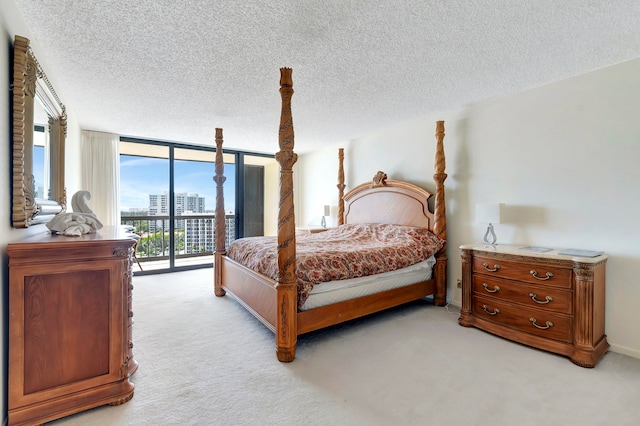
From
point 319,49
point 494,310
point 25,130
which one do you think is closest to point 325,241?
point 494,310

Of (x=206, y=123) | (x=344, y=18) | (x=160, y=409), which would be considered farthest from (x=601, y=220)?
(x=206, y=123)

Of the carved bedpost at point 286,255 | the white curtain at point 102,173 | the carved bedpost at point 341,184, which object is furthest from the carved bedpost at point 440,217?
the white curtain at point 102,173

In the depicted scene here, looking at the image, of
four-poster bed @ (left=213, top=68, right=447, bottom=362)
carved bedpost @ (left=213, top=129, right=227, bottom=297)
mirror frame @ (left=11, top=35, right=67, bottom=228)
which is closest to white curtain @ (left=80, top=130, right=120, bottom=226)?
carved bedpost @ (left=213, top=129, right=227, bottom=297)

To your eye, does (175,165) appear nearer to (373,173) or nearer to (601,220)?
(373,173)

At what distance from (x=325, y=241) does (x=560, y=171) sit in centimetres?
252

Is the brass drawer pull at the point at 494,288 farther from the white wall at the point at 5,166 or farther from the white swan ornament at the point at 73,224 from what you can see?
the white wall at the point at 5,166

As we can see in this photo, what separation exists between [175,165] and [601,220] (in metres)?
5.97

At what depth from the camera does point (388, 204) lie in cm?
421

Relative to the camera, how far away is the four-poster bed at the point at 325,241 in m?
2.24

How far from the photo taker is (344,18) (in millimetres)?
1801

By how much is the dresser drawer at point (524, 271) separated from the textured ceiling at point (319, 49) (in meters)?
1.71

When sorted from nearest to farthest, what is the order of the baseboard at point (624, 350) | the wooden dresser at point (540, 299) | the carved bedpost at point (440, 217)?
the wooden dresser at point (540, 299), the baseboard at point (624, 350), the carved bedpost at point (440, 217)

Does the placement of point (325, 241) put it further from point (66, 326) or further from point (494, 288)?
point (66, 326)

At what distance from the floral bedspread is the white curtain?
2.50 m
